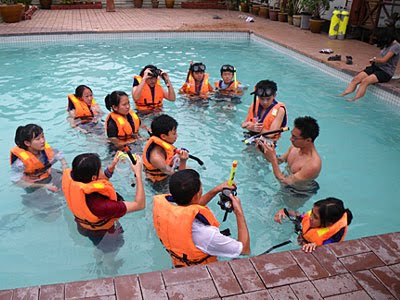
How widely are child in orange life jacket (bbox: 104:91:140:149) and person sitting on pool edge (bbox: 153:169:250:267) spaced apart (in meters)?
2.52

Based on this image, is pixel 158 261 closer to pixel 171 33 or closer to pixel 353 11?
pixel 171 33

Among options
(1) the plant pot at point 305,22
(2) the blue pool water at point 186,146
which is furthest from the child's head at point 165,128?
(1) the plant pot at point 305,22

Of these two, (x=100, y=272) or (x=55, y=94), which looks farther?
(x=55, y=94)

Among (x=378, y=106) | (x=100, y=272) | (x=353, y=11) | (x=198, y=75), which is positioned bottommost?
(x=100, y=272)

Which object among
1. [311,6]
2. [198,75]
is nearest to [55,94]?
[198,75]

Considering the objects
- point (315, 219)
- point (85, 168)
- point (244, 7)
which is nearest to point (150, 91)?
point (85, 168)

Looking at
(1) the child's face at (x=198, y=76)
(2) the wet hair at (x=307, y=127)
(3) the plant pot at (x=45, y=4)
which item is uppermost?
(3) the plant pot at (x=45, y=4)

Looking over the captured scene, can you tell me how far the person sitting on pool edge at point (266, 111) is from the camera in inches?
192

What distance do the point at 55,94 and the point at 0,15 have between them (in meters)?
9.24

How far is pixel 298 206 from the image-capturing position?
14.2 ft

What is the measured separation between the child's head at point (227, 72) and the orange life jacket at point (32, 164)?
367 cm

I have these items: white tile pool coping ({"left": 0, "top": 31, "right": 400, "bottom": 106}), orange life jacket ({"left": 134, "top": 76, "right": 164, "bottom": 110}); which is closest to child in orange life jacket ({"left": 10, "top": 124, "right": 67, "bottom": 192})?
orange life jacket ({"left": 134, "top": 76, "right": 164, "bottom": 110})

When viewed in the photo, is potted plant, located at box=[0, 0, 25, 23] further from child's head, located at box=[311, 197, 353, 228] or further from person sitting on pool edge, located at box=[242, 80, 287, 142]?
child's head, located at box=[311, 197, 353, 228]

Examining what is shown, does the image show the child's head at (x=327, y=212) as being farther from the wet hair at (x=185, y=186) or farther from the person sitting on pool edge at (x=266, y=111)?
the person sitting on pool edge at (x=266, y=111)
